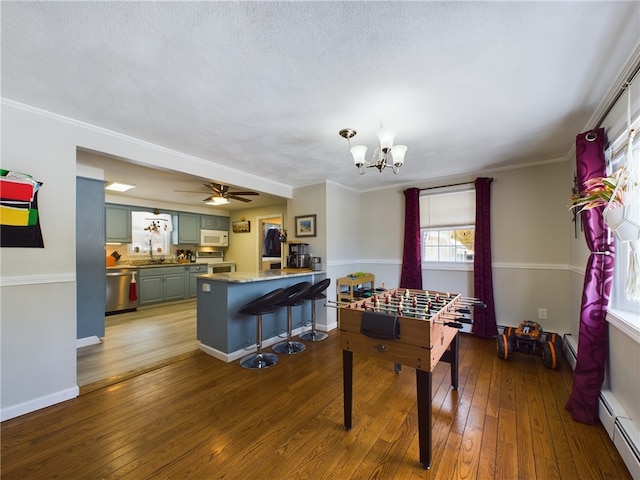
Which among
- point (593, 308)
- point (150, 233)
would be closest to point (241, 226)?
point (150, 233)

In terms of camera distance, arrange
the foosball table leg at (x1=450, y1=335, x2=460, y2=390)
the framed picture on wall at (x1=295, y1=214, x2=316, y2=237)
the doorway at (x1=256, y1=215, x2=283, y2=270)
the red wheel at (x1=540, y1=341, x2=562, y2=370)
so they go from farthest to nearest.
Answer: the doorway at (x1=256, y1=215, x2=283, y2=270) → the framed picture on wall at (x1=295, y1=214, x2=316, y2=237) → the red wheel at (x1=540, y1=341, x2=562, y2=370) → the foosball table leg at (x1=450, y1=335, x2=460, y2=390)

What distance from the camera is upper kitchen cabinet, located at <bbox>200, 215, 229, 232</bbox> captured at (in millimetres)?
6938

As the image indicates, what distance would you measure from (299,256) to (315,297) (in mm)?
928

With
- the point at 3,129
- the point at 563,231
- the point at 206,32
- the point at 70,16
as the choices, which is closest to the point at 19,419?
the point at 3,129

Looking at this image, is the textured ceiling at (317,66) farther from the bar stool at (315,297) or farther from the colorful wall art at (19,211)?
the bar stool at (315,297)

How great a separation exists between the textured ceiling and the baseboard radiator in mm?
2214

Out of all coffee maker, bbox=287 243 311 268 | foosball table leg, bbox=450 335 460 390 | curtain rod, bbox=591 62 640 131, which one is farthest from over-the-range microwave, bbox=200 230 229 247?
curtain rod, bbox=591 62 640 131

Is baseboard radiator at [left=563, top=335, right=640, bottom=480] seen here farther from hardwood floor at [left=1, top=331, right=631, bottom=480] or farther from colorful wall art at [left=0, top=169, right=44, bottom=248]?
colorful wall art at [left=0, top=169, right=44, bottom=248]

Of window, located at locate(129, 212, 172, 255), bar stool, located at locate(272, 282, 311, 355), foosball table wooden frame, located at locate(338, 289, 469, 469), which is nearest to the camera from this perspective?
foosball table wooden frame, located at locate(338, 289, 469, 469)

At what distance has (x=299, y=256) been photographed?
4.37m

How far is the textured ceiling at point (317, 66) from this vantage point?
130 centimetres

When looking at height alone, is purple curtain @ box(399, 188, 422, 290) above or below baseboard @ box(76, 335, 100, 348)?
above

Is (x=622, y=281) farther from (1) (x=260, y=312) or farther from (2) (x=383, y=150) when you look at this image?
(1) (x=260, y=312)

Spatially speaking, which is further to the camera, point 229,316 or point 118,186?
point 118,186
